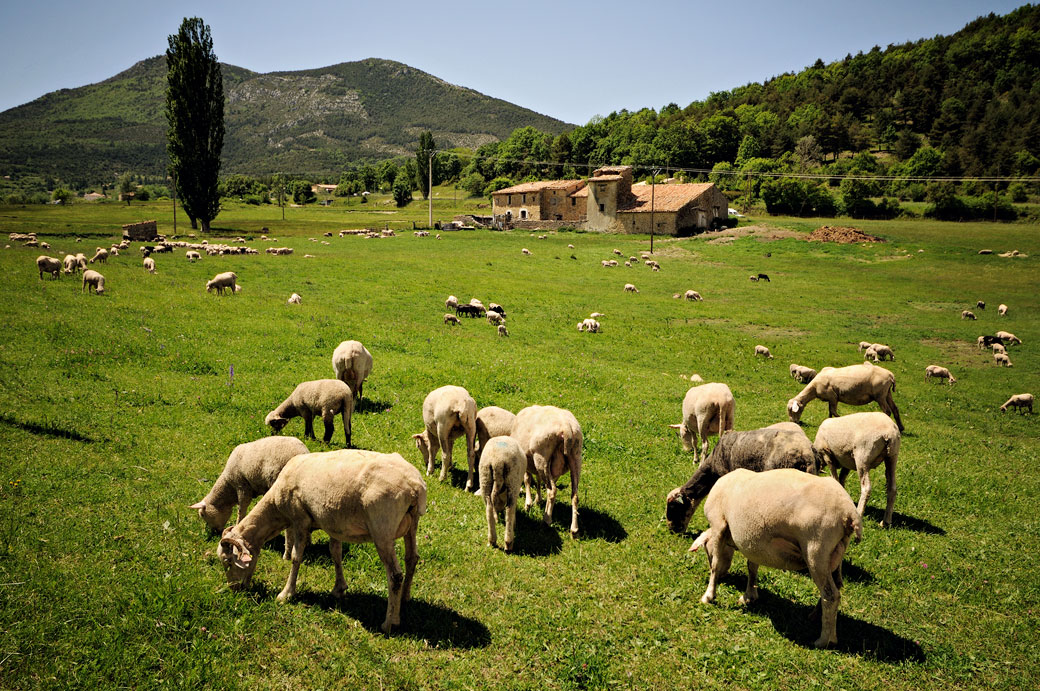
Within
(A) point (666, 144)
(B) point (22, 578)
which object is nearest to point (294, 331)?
(B) point (22, 578)

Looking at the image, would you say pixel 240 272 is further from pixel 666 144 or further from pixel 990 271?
pixel 666 144

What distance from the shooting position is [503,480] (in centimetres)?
905

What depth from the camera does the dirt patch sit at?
6106 centimetres

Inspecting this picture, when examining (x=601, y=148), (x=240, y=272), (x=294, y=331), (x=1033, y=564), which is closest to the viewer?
(x=1033, y=564)

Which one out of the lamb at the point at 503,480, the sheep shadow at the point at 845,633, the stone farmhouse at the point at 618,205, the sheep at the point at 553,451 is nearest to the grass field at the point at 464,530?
the sheep shadow at the point at 845,633

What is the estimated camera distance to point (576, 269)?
50.1m

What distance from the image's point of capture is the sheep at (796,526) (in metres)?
6.75

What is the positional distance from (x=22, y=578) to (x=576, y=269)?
46029 millimetres

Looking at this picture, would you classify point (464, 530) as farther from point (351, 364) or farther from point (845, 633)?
point (351, 364)

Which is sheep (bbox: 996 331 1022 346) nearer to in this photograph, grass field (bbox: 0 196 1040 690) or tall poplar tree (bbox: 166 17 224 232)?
grass field (bbox: 0 196 1040 690)

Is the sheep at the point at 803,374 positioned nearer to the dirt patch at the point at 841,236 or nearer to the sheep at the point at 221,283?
the sheep at the point at 221,283

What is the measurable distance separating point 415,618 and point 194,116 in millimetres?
73170

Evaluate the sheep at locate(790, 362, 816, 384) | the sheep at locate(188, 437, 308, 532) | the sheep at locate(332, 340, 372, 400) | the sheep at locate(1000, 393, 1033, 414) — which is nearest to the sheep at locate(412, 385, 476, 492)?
the sheep at locate(188, 437, 308, 532)

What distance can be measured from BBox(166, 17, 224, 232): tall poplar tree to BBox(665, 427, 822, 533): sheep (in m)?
68.3
